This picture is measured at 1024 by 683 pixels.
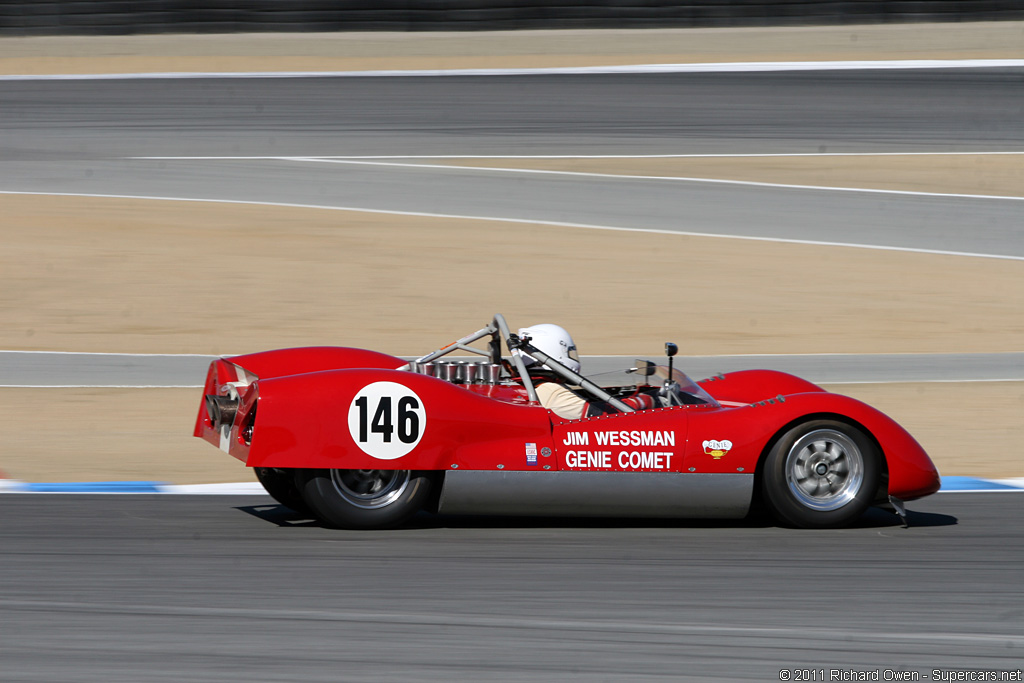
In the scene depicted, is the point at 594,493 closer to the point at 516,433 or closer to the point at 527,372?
the point at 516,433

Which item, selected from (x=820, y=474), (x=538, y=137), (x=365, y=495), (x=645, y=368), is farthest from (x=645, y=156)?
(x=365, y=495)

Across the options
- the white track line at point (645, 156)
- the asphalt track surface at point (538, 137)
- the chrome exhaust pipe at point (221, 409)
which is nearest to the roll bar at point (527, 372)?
the chrome exhaust pipe at point (221, 409)

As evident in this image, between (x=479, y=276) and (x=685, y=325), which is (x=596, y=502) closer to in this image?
(x=685, y=325)

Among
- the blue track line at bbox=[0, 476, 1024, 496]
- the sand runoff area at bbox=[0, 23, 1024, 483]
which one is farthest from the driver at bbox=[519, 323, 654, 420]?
the sand runoff area at bbox=[0, 23, 1024, 483]

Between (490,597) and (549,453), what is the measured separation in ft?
3.61

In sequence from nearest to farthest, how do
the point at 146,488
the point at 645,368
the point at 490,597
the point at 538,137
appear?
the point at 490,597 < the point at 645,368 < the point at 146,488 < the point at 538,137

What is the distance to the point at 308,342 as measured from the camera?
488 inches

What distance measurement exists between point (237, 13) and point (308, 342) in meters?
12.1

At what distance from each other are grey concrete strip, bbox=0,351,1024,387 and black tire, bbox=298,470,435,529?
4660 mm

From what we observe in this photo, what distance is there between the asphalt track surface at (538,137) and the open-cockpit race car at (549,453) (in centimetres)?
1006

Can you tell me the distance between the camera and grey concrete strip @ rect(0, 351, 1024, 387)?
10625mm

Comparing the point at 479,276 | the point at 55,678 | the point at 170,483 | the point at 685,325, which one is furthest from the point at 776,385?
the point at 479,276

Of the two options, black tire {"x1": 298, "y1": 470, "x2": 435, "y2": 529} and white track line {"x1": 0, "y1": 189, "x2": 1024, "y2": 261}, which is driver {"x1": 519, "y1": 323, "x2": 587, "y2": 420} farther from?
white track line {"x1": 0, "y1": 189, "x2": 1024, "y2": 261}

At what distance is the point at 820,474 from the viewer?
614cm
